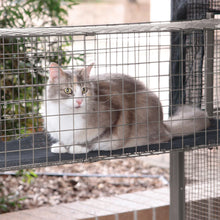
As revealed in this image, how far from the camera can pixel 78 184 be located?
3768mm

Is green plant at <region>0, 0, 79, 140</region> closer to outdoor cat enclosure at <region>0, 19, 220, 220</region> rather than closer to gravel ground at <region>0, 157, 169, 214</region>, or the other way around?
outdoor cat enclosure at <region>0, 19, 220, 220</region>

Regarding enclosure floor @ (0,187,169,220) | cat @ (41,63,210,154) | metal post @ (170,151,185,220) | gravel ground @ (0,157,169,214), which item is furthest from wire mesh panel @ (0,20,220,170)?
gravel ground @ (0,157,169,214)

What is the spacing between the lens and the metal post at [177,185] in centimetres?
230


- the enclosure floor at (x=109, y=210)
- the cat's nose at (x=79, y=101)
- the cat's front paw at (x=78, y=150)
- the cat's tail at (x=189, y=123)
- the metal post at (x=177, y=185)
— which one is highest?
the cat's nose at (x=79, y=101)

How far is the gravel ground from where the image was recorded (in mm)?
3498

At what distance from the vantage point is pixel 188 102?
260 centimetres

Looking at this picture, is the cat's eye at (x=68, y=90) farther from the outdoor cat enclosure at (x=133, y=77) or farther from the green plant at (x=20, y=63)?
the green plant at (x=20, y=63)

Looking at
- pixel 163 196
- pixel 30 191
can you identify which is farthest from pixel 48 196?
pixel 163 196

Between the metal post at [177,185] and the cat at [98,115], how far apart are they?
4.9 inches

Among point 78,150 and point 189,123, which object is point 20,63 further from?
point 189,123

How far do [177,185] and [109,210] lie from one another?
0.49m

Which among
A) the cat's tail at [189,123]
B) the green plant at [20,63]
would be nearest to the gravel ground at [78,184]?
the green plant at [20,63]

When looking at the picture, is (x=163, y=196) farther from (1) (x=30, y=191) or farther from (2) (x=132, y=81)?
(1) (x=30, y=191)

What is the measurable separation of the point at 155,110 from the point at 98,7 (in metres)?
3.43
